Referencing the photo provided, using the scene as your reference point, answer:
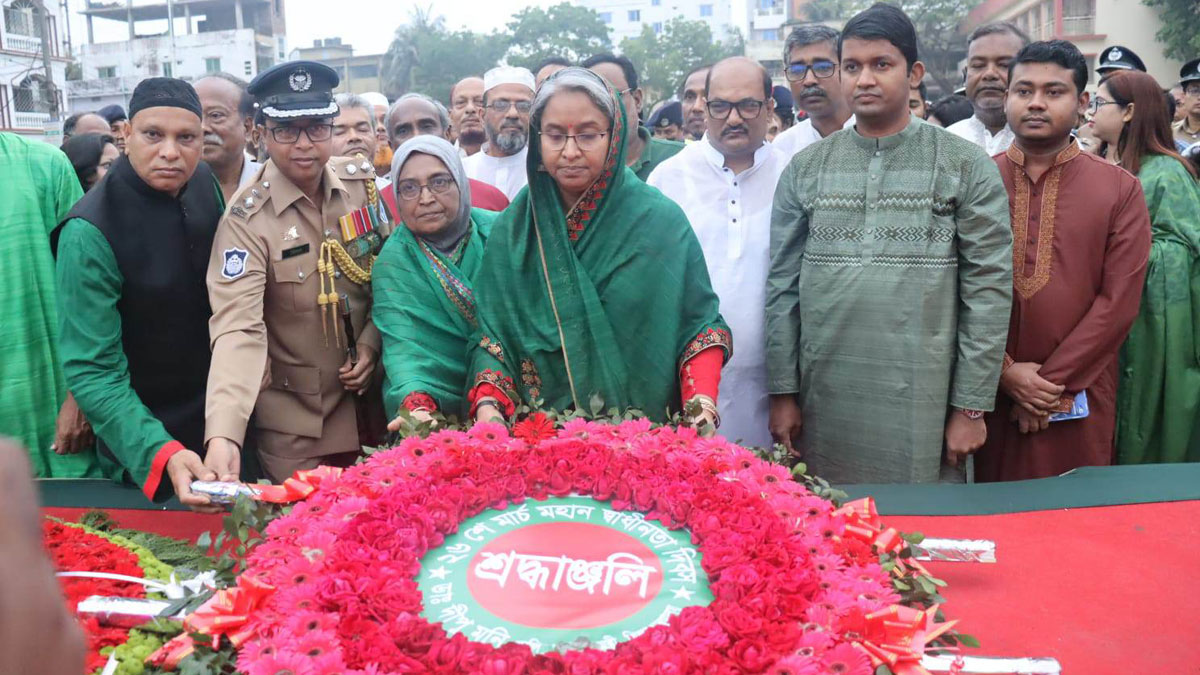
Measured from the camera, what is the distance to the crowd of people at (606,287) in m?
2.67

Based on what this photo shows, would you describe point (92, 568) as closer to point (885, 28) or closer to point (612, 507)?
point (612, 507)

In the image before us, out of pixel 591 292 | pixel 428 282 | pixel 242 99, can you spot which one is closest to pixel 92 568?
pixel 428 282

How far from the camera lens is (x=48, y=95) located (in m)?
27.9

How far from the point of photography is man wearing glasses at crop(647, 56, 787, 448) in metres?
3.45

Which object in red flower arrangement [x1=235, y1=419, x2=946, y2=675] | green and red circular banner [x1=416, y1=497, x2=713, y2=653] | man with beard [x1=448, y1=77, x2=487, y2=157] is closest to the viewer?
red flower arrangement [x1=235, y1=419, x2=946, y2=675]

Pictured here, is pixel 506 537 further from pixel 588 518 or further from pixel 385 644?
pixel 385 644

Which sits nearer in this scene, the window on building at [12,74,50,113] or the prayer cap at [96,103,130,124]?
the prayer cap at [96,103,130,124]

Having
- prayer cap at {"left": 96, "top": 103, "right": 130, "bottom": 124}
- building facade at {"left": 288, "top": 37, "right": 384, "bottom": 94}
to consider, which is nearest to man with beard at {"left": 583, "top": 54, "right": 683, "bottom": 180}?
prayer cap at {"left": 96, "top": 103, "right": 130, "bottom": 124}

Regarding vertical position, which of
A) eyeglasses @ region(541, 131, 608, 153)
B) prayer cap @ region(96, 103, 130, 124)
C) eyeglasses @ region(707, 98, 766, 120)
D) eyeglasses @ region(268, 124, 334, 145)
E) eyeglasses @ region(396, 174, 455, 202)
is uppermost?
prayer cap @ region(96, 103, 130, 124)

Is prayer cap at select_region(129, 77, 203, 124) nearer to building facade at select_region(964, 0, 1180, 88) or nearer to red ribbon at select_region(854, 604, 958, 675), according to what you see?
red ribbon at select_region(854, 604, 958, 675)

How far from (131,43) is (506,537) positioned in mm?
49133

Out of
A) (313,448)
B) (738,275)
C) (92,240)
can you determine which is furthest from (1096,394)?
(92,240)

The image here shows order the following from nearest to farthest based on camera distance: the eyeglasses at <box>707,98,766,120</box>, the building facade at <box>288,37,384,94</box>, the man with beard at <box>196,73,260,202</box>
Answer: the eyeglasses at <box>707,98,766,120</box>
the man with beard at <box>196,73,260,202</box>
the building facade at <box>288,37,384,94</box>

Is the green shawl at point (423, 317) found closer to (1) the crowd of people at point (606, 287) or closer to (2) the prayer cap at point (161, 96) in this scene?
(1) the crowd of people at point (606, 287)
